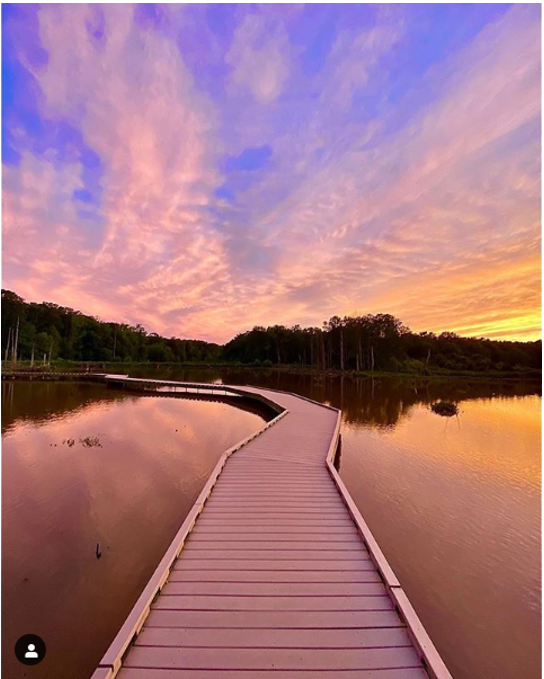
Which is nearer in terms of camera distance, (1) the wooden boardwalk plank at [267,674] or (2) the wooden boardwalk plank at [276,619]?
(1) the wooden boardwalk plank at [267,674]

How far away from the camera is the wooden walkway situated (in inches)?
96.1

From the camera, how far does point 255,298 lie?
36531mm

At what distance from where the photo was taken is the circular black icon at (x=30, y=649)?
10.5 feet

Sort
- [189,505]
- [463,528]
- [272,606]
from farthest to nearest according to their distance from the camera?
[189,505] < [463,528] < [272,606]

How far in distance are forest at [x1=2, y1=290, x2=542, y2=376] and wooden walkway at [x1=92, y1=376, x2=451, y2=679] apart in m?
44.2

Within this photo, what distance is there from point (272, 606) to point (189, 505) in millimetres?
3872

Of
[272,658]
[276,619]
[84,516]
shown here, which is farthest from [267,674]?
[84,516]

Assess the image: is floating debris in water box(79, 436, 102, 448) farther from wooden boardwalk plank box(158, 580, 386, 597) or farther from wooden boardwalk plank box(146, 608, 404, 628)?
wooden boardwalk plank box(146, 608, 404, 628)

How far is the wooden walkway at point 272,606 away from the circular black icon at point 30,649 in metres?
1.28

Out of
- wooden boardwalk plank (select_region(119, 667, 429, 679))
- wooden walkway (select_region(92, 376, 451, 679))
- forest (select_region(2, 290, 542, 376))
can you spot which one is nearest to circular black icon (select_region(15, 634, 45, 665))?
wooden walkway (select_region(92, 376, 451, 679))

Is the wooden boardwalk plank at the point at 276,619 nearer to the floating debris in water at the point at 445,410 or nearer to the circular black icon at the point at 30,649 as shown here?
the circular black icon at the point at 30,649

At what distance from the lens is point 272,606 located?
3021 millimetres

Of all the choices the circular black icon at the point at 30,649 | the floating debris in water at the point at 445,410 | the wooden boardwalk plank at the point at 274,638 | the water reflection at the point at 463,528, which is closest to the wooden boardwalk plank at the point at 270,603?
the wooden boardwalk plank at the point at 274,638

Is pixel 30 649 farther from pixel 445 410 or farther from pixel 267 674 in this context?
pixel 445 410
